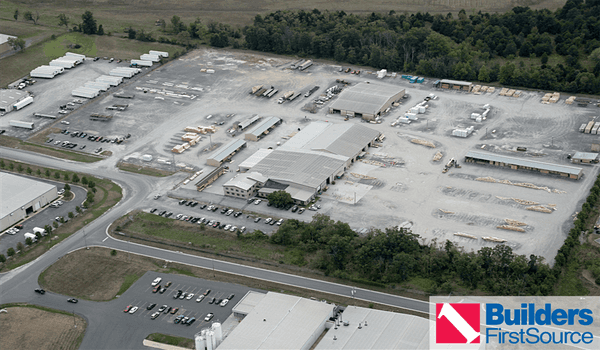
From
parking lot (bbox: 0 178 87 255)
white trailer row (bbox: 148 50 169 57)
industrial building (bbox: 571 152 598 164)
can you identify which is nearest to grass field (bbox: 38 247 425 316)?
parking lot (bbox: 0 178 87 255)

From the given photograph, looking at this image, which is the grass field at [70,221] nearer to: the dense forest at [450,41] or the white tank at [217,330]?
the white tank at [217,330]

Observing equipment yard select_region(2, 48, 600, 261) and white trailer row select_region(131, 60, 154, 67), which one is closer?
equipment yard select_region(2, 48, 600, 261)

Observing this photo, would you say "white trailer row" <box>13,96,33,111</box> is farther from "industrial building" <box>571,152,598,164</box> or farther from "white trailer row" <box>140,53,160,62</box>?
"industrial building" <box>571,152,598,164</box>

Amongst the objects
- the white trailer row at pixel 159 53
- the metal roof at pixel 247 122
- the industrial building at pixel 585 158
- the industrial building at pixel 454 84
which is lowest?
the metal roof at pixel 247 122

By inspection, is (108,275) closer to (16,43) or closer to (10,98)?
(10,98)

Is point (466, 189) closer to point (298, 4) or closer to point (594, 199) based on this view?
point (594, 199)

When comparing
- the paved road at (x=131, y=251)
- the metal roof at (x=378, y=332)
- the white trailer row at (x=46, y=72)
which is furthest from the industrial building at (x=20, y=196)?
the metal roof at (x=378, y=332)

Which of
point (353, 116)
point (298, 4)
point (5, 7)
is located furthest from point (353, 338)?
point (5, 7)

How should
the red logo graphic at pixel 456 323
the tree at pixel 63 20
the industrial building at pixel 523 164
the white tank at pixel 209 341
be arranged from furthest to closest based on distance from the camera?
the tree at pixel 63 20 < the industrial building at pixel 523 164 < the white tank at pixel 209 341 < the red logo graphic at pixel 456 323
